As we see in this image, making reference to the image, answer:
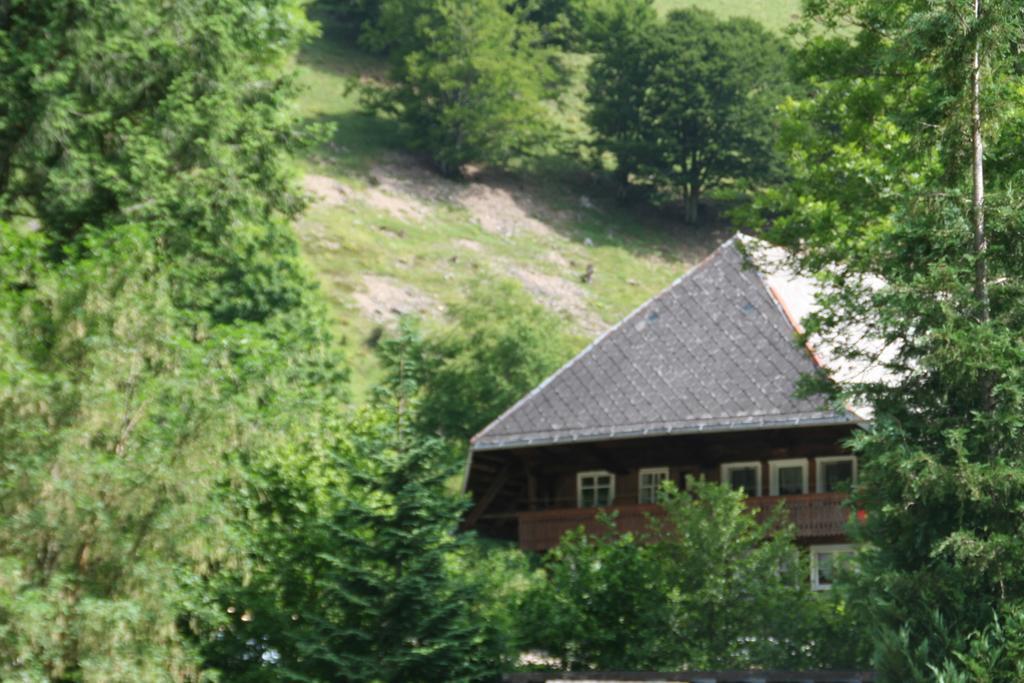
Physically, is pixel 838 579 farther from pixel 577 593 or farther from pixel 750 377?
pixel 750 377

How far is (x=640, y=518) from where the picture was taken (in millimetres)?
32062

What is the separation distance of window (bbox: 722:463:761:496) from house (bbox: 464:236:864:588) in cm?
3

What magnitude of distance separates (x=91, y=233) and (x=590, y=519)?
1330 cm

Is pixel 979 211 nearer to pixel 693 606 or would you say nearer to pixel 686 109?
pixel 693 606

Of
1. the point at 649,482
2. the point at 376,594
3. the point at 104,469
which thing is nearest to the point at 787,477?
the point at 649,482

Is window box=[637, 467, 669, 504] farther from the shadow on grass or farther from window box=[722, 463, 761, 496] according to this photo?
the shadow on grass

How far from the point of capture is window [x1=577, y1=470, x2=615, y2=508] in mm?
33469

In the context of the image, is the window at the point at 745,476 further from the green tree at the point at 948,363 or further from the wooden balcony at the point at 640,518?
the green tree at the point at 948,363

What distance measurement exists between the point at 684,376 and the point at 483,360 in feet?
81.4

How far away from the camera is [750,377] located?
3103cm

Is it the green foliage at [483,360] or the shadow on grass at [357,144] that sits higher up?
the shadow on grass at [357,144]

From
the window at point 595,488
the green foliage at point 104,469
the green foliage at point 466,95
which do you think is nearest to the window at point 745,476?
the window at point 595,488

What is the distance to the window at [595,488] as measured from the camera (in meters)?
33.5

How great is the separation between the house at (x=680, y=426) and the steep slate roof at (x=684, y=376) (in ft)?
0.09
